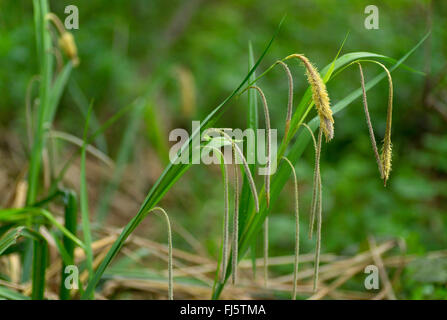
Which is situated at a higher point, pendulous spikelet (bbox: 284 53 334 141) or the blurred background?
the blurred background

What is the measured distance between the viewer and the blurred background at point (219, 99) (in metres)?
1.91

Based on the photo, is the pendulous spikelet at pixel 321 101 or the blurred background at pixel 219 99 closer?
the pendulous spikelet at pixel 321 101

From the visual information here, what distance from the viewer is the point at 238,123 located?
2754 millimetres

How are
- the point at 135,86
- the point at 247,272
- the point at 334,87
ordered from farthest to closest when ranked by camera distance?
the point at 334,87 < the point at 135,86 < the point at 247,272

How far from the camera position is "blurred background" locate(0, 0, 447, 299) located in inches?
75.2

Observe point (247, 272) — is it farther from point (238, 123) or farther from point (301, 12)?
point (301, 12)

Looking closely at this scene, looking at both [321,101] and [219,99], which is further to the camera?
[219,99]

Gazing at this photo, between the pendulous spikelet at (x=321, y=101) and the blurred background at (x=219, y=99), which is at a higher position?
the blurred background at (x=219, y=99)

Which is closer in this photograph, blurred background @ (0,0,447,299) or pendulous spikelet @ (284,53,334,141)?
pendulous spikelet @ (284,53,334,141)

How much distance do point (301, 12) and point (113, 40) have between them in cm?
133

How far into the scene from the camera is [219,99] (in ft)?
9.27

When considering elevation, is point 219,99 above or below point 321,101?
above
